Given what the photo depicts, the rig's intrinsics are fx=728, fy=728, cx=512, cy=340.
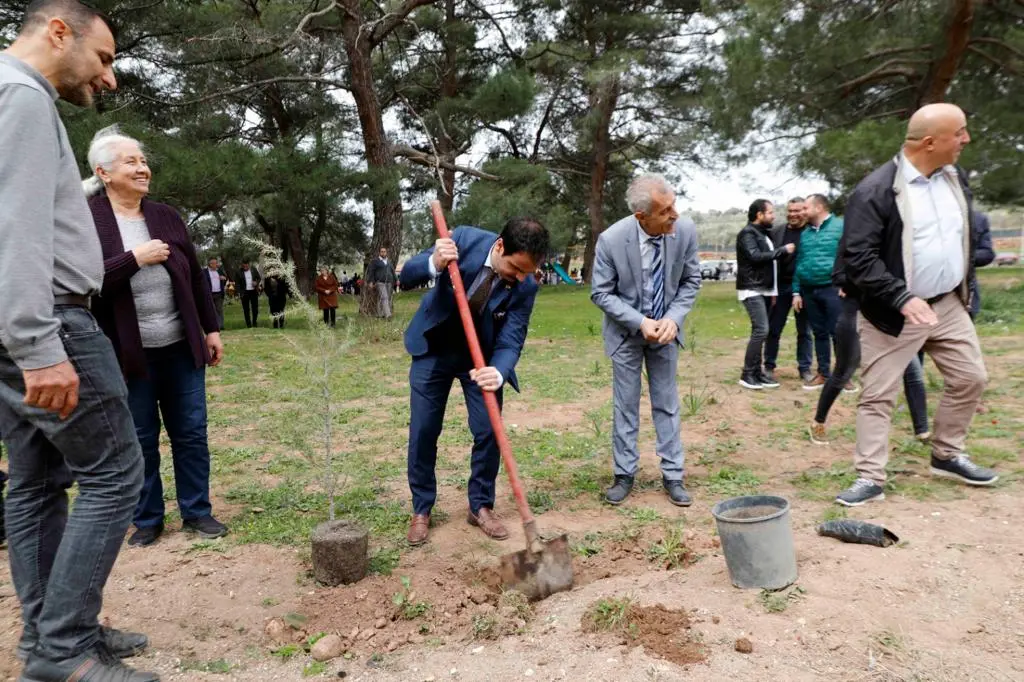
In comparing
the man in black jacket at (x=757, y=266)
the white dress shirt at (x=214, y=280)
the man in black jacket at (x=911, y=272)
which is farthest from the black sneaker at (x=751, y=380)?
the white dress shirt at (x=214, y=280)

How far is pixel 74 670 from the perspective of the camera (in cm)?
221

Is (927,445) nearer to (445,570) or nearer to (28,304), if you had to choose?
(445,570)

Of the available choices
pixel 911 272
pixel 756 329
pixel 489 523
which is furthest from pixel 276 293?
pixel 911 272

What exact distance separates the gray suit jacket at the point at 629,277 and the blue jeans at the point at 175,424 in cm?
211

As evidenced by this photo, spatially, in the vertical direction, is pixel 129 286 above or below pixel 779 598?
above

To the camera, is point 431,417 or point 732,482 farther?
point 732,482

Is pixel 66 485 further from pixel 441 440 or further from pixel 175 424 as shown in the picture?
pixel 441 440

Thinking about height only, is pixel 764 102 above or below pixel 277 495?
above

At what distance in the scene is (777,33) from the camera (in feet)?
43.2

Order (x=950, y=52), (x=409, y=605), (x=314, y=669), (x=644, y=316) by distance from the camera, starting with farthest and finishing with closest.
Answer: (x=950, y=52) < (x=644, y=316) < (x=409, y=605) < (x=314, y=669)

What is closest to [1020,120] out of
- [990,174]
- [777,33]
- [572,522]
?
[990,174]

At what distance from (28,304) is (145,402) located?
1.57 metres

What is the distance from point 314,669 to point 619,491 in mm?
2070

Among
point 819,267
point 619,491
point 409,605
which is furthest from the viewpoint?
point 819,267
